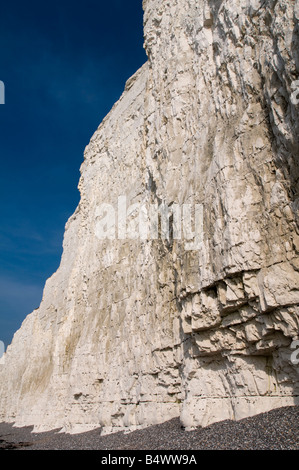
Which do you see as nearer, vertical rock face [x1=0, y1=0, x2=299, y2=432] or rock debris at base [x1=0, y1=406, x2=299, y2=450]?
rock debris at base [x1=0, y1=406, x2=299, y2=450]

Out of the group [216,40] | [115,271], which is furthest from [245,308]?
[115,271]

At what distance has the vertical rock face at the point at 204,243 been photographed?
9328 millimetres

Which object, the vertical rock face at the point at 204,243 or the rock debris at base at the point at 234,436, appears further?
the vertical rock face at the point at 204,243

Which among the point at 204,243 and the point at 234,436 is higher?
the point at 204,243

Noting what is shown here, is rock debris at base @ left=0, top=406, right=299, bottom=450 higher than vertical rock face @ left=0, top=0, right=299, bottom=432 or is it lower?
lower

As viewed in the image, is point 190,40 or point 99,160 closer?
point 190,40

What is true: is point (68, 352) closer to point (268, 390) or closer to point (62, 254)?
point (62, 254)

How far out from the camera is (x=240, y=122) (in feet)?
35.5

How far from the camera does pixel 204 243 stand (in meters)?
11.7

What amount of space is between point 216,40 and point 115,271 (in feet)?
44.7

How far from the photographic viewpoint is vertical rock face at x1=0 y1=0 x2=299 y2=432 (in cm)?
933

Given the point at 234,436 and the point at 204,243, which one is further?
the point at 204,243

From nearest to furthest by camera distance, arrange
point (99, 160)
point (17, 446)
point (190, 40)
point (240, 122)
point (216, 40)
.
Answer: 1. point (240, 122)
2. point (216, 40)
3. point (190, 40)
4. point (17, 446)
5. point (99, 160)

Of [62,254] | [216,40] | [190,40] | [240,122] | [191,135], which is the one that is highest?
[62,254]
